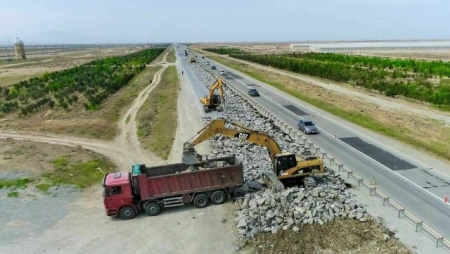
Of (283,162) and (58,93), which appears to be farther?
(58,93)

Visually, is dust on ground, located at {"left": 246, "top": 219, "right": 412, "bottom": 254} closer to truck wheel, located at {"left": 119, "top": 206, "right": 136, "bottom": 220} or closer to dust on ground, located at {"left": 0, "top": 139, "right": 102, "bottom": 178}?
truck wheel, located at {"left": 119, "top": 206, "right": 136, "bottom": 220}

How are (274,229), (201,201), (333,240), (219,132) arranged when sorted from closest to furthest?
(333,240), (274,229), (201,201), (219,132)

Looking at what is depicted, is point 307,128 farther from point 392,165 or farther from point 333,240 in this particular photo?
point 333,240

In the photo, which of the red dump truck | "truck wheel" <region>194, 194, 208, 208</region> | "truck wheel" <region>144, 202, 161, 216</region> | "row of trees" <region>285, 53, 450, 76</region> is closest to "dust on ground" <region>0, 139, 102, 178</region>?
the red dump truck

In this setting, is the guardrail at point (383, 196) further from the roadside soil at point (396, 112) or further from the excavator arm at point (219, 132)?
the roadside soil at point (396, 112)

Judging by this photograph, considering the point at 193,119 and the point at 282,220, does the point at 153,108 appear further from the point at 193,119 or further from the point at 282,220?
the point at 282,220

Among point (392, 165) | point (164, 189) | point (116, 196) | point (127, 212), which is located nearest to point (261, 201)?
point (164, 189)

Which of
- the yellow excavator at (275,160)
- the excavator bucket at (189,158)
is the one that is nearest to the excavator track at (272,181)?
the yellow excavator at (275,160)
